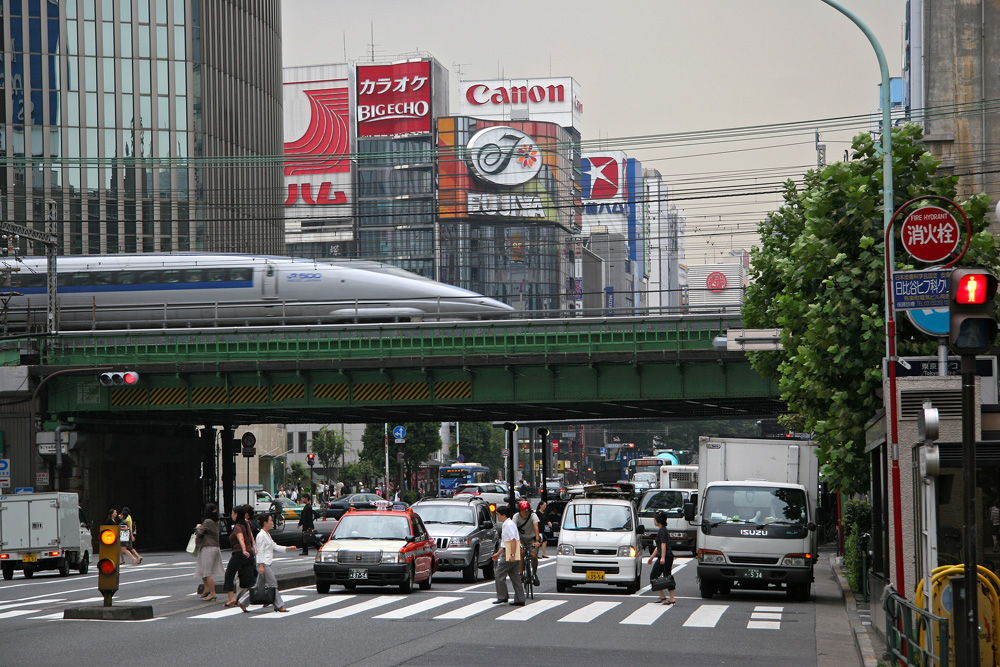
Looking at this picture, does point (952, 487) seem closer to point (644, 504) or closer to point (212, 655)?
point (212, 655)

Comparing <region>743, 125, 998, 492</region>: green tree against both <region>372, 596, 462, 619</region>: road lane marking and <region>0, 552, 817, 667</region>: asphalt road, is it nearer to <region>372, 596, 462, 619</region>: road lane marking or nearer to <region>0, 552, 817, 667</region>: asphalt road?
<region>0, 552, 817, 667</region>: asphalt road

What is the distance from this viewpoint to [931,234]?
14469 mm

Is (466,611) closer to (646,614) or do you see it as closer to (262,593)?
(646,614)

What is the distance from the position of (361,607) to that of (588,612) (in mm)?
3546

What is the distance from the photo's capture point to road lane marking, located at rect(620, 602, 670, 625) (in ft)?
62.5

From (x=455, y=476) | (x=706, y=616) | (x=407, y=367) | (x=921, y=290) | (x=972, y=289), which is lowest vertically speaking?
(x=455, y=476)

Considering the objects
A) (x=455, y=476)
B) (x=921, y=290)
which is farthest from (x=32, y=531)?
(x=455, y=476)

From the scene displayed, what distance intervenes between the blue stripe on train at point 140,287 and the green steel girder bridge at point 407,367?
339 inches

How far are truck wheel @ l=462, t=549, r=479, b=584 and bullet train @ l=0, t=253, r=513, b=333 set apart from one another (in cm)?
2639

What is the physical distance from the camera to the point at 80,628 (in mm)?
17047

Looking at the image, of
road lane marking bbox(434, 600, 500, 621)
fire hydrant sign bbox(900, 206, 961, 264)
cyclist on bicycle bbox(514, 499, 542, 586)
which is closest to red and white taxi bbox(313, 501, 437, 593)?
road lane marking bbox(434, 600, 500, 621)

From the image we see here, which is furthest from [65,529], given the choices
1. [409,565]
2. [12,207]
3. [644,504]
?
[12,207]

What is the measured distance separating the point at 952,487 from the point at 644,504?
3029 cm

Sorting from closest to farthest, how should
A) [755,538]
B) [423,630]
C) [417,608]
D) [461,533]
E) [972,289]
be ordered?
[972,289]
[423,630]
[417,608]
[755,538]
[461,533]
